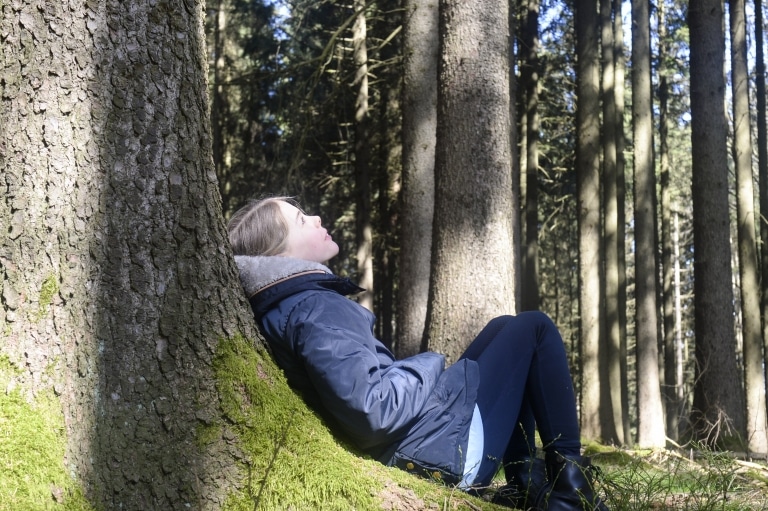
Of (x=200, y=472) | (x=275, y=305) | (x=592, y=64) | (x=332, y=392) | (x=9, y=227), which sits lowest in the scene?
(x=200, y=472)

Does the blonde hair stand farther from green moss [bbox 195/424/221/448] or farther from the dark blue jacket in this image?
green moss [bbox 195/424/221/448]

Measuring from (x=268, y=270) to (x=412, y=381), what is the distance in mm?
716

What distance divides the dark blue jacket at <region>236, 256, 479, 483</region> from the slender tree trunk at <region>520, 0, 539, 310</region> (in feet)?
40.6

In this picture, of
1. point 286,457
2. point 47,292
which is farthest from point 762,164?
point 47,292

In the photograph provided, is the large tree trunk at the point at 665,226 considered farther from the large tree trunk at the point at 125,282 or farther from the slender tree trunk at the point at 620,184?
the large tree trunk at the point at 125,282

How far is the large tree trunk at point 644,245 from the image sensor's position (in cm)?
1325

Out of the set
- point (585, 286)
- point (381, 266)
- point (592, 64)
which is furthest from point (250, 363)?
point (381, 266)

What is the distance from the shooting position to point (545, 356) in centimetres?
344

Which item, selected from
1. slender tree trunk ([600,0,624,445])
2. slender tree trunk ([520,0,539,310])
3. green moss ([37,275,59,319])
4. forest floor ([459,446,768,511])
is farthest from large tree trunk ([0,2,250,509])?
slender tree trunk ([520,0,539,310])

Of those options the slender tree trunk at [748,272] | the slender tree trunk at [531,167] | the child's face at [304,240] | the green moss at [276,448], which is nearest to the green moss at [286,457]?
the green moss at [276,448]

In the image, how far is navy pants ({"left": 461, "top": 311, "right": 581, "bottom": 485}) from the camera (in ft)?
10.9

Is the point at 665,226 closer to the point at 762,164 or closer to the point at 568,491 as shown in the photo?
the point at 762,164

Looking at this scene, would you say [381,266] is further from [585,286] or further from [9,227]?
[9,227]

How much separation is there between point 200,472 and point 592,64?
12.3m
